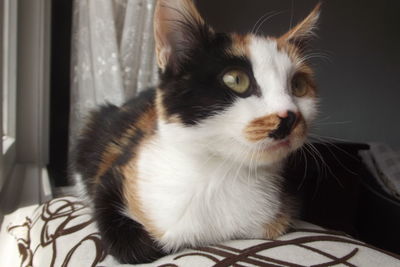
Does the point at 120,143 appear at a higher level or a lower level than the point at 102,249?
higher

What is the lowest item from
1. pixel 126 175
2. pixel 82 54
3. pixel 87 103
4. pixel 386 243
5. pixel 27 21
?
pixel 386 243

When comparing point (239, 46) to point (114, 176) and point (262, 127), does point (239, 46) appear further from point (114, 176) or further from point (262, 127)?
point (114, 176)

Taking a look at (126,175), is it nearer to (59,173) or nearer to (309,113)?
(309,113)

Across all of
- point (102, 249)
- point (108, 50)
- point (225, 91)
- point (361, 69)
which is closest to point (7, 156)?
point (108, 50)

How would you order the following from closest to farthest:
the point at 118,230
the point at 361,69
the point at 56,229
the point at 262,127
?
the point at 262,127, the point at 118,230, the point at 56,229, the point at 361,69

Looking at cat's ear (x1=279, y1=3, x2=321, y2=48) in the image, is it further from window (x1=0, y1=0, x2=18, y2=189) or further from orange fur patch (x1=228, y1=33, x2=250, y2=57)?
window (x1=0, y1=0, x2=18, y2=189)

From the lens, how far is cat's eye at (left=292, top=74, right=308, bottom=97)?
57cm

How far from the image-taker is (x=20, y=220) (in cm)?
78

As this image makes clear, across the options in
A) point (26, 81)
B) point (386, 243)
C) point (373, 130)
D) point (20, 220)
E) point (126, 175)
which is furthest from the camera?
point (373, 130)

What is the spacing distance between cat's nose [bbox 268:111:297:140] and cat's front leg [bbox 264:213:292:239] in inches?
7.0

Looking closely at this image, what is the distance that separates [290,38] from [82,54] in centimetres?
64

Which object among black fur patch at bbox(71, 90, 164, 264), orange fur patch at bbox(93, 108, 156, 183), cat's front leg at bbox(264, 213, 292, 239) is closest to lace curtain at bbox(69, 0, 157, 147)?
black fur patch at bbox(71, 90, 164, 264)

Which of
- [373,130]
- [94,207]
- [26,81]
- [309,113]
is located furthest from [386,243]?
[26,81]

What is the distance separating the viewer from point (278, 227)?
579mm
